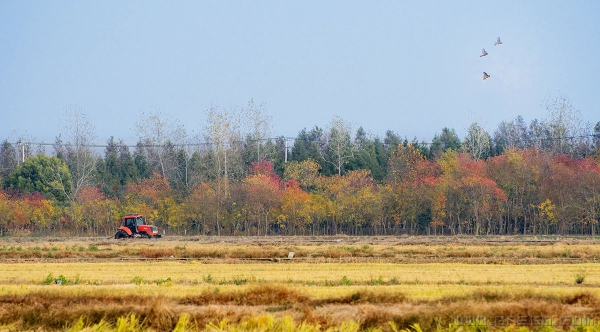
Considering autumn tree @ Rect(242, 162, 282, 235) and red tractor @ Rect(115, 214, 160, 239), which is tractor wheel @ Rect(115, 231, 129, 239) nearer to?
red tractor @ Rect(115, 214, 160, 239)

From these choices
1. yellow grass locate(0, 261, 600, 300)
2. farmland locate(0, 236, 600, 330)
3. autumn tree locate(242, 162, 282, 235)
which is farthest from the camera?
autumn tree locate(242, 162, 282, 235)

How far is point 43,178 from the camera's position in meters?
84.5

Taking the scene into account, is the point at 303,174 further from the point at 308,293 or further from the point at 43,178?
the point at 308,293

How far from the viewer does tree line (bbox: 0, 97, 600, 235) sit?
215ft

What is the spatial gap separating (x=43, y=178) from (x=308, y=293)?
72331 mm

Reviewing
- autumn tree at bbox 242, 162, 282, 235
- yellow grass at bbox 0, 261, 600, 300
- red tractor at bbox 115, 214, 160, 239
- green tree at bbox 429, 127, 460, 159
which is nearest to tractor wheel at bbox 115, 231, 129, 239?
red tractor at bbox 115, 214, 160, 239

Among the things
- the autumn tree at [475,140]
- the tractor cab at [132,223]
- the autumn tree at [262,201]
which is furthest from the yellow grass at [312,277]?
the autumn tree at [475,140]

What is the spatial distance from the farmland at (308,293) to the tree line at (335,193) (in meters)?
32.6

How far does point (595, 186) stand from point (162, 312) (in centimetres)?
5386

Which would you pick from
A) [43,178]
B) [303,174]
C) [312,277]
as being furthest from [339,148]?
[312,277]

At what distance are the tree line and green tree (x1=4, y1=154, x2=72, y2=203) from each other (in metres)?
0.14

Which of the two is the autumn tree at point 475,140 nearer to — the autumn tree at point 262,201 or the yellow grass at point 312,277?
the autumn tree at point 262,201

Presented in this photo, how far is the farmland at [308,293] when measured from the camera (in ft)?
51.2

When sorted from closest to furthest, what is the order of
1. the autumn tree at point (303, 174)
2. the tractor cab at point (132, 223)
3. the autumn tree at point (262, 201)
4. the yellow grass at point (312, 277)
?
1. the yellow grass at point (312, 277)
2. the tractor cab at point (132, 223)
3. the autumn tree at point (262, 201)
4. the autumn tree at point (303, 174)
